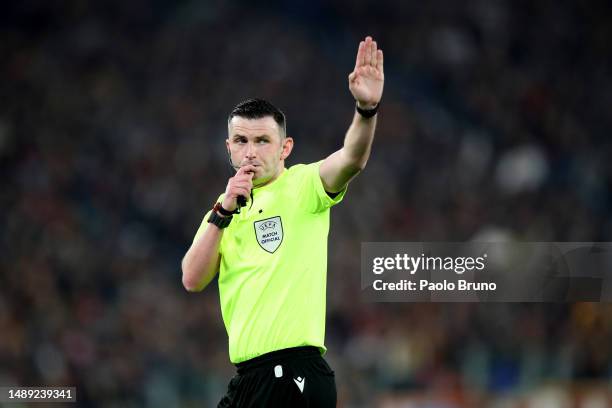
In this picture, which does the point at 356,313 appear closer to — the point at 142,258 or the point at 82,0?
the point at 142,258

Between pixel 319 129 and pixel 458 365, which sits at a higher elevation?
pixel 319 129

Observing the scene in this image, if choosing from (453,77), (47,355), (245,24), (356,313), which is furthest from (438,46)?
(47,355)

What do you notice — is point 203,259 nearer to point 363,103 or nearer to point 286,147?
point 286,147

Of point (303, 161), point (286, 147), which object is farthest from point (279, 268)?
point (303, 161)

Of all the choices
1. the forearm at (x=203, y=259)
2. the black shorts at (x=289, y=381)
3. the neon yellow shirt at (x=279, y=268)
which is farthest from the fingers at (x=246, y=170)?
the black shorts at (x=289, y=381)

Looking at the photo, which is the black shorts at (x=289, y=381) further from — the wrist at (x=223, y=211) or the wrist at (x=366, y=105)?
the wrist at (x=366, y=105)

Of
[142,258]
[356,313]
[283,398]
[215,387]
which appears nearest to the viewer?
[283,398]

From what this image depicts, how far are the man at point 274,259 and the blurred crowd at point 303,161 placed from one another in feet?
16.9

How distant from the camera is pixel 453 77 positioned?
1254 centimetres

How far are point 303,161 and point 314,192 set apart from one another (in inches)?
320

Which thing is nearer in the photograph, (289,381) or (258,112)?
(289,381)

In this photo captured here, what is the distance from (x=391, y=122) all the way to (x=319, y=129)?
0.90m
